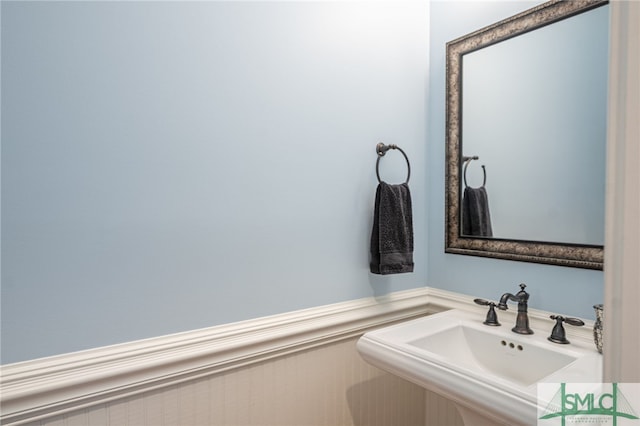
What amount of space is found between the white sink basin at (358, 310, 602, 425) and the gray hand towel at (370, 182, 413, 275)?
22cm

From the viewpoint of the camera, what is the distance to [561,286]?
121cm

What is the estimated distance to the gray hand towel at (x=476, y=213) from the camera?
1.44 metres

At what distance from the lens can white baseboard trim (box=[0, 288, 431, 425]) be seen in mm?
829

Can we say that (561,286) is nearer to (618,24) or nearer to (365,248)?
(365,248)

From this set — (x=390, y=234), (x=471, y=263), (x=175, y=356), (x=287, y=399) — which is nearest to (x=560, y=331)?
(x=471, y=263)

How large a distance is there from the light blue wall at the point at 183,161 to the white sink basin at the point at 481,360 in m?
0.29

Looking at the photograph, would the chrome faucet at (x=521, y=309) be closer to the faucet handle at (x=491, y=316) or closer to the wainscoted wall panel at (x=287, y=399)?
the faucet handle at (x=491, y=316)

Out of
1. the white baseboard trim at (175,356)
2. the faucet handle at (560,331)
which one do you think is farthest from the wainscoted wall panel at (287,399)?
the faucet handle at (560,331)

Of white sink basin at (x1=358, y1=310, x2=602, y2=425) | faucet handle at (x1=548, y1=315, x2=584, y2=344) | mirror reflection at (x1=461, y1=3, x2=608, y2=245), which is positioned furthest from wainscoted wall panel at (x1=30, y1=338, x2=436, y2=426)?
mirror reflection at (x1=461, y1=3, x2=608, y2=245)

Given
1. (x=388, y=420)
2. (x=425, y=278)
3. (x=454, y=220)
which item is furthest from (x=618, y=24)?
(x=388, y=420)

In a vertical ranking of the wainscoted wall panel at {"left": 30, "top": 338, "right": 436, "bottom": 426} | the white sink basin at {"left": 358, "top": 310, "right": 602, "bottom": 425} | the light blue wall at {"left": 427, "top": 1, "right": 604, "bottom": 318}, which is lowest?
the wainscoted wall panel at {"left": 30, "top": 338, "right": 436, "bottom": 426}

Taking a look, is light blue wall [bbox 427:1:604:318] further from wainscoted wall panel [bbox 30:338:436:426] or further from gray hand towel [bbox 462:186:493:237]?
wainscoted wall panel [bbox 30:338:436:426]

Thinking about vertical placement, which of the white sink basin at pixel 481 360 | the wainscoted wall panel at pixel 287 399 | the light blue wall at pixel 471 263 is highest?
the light blue wall at pixel 471 263

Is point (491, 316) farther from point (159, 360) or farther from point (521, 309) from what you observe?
point (159, 360)
